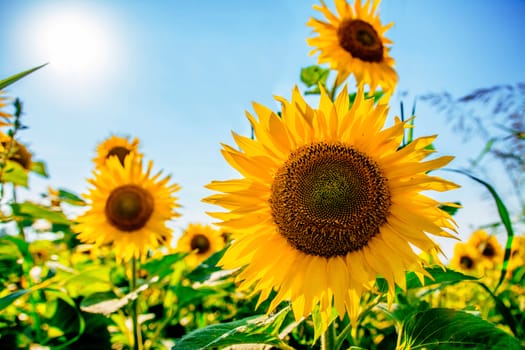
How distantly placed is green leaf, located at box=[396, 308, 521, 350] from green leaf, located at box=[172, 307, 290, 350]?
1.39ft

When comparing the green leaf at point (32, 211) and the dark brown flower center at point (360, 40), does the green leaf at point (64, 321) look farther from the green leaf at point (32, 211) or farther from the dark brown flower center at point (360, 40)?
the dark brown flower center at point (360, 40)

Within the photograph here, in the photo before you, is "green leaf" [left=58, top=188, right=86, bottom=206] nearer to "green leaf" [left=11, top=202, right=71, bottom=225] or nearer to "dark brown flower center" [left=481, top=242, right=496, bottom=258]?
"green leaf" [left=11, top=202, right=71, bottom=225]

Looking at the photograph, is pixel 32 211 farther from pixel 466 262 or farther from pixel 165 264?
pixel 466 262

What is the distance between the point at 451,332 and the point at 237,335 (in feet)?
Result: 2.13

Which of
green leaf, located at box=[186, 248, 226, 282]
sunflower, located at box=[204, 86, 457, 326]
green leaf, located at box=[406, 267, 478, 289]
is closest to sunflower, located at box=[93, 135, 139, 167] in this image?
green leaf, located at box=[186, 248, 226, 282]

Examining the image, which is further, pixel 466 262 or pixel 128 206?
pixel 466 262

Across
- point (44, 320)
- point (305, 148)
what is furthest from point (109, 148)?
point (305, 148)

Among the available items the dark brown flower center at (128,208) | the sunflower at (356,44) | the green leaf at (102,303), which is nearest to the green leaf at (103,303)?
the green leaf at (102,303)

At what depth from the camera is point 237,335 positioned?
1.35 metres

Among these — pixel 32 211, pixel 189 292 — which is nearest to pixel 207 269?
pixel 189 292

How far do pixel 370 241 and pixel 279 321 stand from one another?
1.38 ft

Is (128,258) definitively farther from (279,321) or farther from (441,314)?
(441,314)

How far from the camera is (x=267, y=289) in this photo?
1.55 m

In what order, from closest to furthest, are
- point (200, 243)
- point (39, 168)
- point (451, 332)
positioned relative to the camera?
point (451, 332) < point (39, 168) < point (200, 243)
